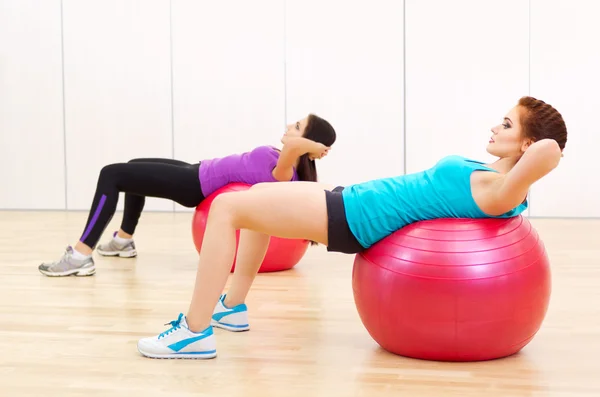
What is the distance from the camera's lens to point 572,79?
240 inches

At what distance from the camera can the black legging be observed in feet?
11.7

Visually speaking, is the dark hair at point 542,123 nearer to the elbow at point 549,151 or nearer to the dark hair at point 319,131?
the elbow at point 549,151

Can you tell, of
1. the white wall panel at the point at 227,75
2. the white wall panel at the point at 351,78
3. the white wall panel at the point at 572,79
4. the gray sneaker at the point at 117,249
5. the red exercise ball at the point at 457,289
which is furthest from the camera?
the white wall panel at the point at 227,75

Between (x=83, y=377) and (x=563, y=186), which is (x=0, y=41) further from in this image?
(x=83, y=377)

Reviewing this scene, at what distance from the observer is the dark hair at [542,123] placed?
212 cm

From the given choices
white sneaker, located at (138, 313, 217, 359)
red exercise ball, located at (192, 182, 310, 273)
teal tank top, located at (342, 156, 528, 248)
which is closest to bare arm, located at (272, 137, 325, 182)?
red exercise ball, located at (192, 182, 310, 273)

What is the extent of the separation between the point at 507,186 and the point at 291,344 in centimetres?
81

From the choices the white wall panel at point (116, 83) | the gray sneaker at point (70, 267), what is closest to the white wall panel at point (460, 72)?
the white wall panel at point (116, 83)

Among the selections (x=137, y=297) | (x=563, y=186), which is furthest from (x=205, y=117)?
(x=137, y=297)

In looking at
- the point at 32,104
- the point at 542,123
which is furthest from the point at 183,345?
the point at 32,104

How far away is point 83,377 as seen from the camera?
204 centimetres

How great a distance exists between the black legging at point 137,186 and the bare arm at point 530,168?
1.86 meters

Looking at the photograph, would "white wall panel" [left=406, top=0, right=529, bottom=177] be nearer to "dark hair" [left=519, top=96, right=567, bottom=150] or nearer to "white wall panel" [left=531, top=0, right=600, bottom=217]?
"white wall panel" [left=531, top=0, right=600, bottom=217]

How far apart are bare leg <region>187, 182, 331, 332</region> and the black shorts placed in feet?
0.05
